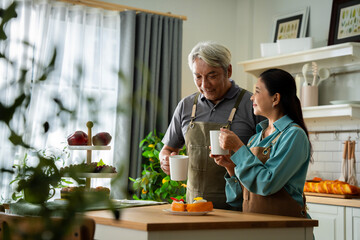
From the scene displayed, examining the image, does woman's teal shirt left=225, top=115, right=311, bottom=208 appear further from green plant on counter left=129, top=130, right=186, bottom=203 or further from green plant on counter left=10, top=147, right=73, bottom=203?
green plant on counter left=129, top=130, right=186, bottom=203

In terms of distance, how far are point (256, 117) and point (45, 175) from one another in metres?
2.00

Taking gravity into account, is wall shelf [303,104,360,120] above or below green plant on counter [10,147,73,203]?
above

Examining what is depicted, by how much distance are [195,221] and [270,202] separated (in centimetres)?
43

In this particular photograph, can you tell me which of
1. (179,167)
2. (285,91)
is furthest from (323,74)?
→ (179,167)

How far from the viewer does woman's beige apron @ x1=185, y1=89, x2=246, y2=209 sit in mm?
2256

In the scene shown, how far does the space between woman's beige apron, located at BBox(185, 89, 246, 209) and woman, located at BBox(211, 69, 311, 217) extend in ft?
0.60

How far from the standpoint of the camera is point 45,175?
1.23 feet

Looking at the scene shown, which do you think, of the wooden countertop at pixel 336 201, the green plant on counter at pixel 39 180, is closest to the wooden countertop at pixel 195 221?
the green plant on counter at pixel 39 180

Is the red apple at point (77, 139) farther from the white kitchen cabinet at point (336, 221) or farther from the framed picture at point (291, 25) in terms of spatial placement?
the framed picture at point (291, 25)

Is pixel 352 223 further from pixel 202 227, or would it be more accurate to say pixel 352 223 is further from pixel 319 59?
pixel 202 227

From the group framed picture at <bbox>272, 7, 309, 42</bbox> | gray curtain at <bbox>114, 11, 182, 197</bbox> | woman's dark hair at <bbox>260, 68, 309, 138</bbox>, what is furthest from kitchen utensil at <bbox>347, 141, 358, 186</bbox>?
woman's dark hair at <bbox>260, 68, 309, 138</bbox>

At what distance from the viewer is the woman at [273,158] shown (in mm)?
1760

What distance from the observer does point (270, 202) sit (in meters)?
1.85

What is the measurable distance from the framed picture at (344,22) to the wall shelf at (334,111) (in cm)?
66
